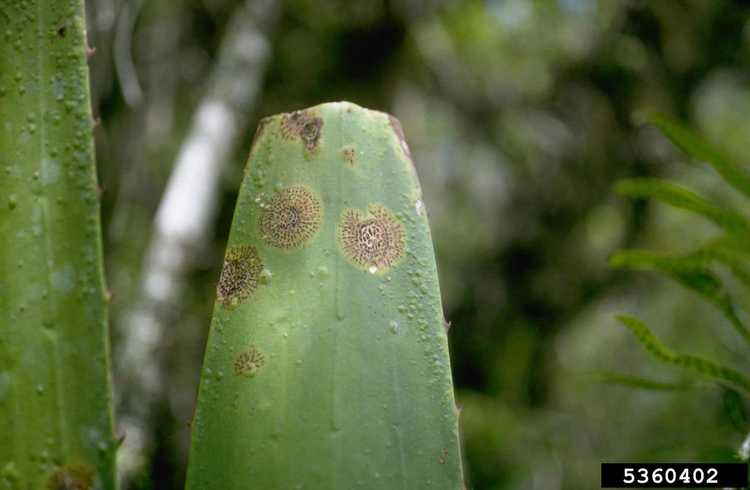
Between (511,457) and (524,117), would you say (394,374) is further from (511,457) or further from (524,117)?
(524,117)

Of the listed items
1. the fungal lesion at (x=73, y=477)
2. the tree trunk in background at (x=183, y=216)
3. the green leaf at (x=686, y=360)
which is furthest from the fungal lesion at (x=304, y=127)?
the tree trunk in background at (x=183, y=216)

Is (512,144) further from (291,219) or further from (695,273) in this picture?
(291,219)

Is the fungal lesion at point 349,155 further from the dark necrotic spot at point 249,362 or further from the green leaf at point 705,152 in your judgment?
the green leaf at point 705,152

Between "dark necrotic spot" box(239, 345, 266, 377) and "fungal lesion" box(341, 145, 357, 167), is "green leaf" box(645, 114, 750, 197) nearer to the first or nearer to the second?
"fungal lesion" box(341, 145, 357, 167)

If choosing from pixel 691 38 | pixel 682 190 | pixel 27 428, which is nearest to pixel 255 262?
pixel 27 428

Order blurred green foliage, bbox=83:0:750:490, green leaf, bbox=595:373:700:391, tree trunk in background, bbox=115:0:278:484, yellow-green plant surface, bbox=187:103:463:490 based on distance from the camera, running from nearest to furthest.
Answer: yellow-green plant surface, bbox=187:103:463:490
green leaf, bbox=595:373:700:391
tree trunk in background, bbox=115:0:278:484
blurred green foliage, bbox=83:0:750:490

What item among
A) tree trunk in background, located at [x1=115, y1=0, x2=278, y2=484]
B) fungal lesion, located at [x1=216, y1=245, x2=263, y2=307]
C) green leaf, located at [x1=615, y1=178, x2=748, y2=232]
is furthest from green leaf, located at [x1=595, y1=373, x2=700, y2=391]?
tree trunk in background, located at [x1=115, y1=0, x2=278, y2=484]

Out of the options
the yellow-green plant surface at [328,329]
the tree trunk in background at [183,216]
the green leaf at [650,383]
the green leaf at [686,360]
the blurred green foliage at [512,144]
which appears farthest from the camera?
the blurred green foliage at [512,144]
